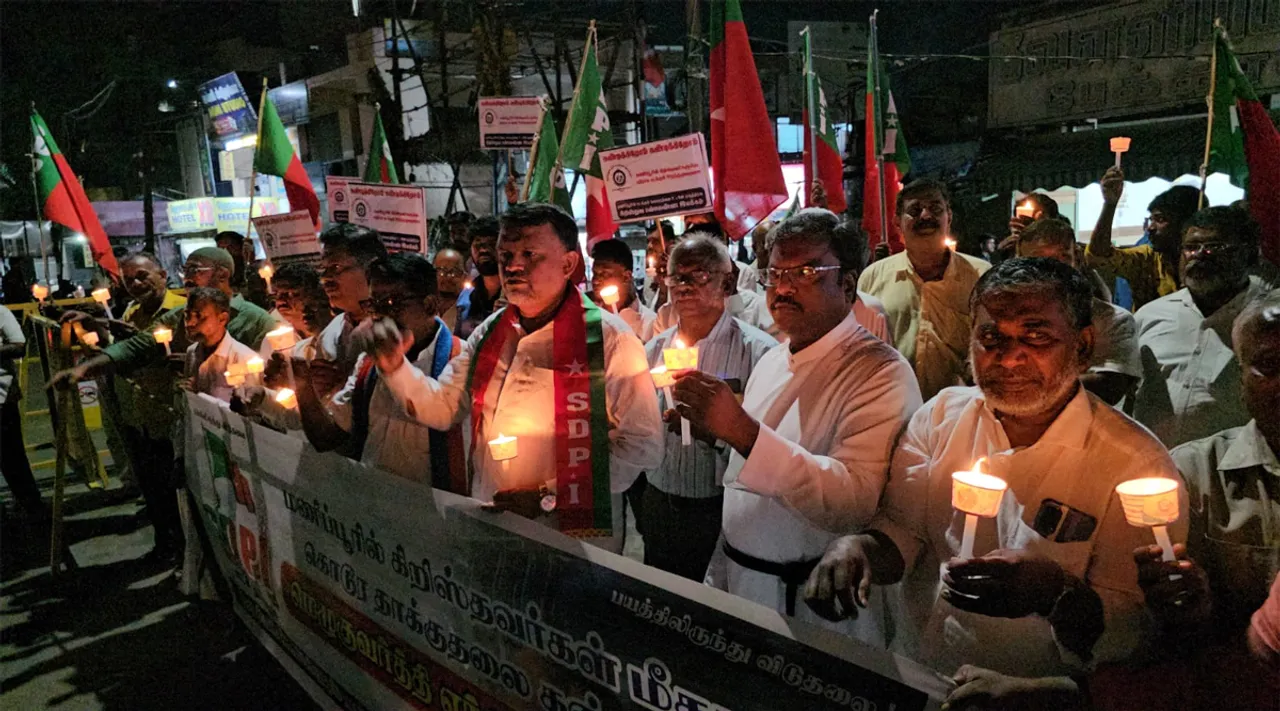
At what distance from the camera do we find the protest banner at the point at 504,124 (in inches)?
408

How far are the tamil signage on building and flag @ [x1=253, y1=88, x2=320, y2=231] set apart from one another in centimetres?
1043

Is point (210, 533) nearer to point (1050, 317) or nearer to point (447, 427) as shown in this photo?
point (447, 427)

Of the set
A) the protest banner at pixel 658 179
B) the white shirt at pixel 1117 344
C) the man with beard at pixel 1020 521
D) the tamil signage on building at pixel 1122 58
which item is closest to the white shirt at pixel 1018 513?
the man with beard at pixel 1020 521

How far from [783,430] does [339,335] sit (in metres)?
2.73

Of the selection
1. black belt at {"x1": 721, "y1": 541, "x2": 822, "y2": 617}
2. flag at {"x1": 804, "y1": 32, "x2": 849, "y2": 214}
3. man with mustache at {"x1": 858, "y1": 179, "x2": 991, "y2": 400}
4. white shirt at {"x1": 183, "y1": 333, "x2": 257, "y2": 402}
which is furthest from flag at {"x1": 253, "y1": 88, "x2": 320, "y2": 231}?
black belt at {"x1": 721, "y1": 541, "x2": 822, "y2": 617}

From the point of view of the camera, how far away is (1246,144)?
A: 190 inches

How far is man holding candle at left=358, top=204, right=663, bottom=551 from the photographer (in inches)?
116

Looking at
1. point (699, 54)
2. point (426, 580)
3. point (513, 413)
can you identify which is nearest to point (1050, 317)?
point (513, 413)

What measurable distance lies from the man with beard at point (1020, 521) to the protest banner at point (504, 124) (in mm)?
8857

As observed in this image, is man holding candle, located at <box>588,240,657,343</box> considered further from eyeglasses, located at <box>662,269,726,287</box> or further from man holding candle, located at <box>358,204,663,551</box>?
man holding candle, located at <box>358,204,663,551</box>

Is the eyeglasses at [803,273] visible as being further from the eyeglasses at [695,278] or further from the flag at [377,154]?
the flag at [377,154]

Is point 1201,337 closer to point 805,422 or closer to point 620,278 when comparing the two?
point 805,422

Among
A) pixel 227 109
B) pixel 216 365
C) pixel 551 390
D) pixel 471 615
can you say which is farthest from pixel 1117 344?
pixel 227 109

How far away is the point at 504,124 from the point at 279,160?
3.45 meters
